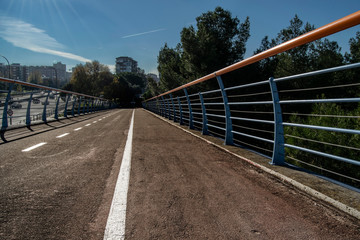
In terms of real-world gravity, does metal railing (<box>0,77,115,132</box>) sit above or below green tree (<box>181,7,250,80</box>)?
below

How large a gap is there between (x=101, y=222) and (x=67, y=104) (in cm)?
1523

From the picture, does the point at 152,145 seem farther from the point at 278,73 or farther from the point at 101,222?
the point at 278,73

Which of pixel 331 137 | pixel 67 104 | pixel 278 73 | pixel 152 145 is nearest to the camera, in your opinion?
pixel 152 145

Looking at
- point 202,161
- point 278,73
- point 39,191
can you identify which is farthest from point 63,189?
point 278,73

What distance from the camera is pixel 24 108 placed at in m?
9.26

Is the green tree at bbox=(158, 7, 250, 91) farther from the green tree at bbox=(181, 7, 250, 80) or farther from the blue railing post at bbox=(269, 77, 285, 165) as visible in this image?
the blue railing post at bbox=(269, 77, 285, 165)

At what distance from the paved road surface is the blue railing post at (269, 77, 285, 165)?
16.2 inches

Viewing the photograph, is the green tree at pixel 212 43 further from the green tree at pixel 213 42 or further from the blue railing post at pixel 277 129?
the blue railing post at pixel 277 129

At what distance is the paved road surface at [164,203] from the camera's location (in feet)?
5.73

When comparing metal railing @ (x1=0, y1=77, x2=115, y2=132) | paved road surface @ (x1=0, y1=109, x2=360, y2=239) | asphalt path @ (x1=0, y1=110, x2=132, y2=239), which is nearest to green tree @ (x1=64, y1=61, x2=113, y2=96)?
metal railing @ (x1=0, y1=77, x2=115, y2=132)

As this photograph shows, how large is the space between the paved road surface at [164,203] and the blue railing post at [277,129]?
411 millimetres

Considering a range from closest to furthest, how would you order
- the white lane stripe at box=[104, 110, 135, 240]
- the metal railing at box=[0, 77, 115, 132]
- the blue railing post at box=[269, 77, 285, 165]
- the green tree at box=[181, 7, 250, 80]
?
the white lane stripe at box=[104, 110, 135, 240] < the blue railing post at box=[269, 77, 285, 165] < the metal railing at box=[0, 77, 115, 132] < the green tree at box=[181, 7, 250, 80]

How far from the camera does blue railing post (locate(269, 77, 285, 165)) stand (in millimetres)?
3246

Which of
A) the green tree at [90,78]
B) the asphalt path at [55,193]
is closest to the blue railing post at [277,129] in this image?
the asphalt path at [55,193]
